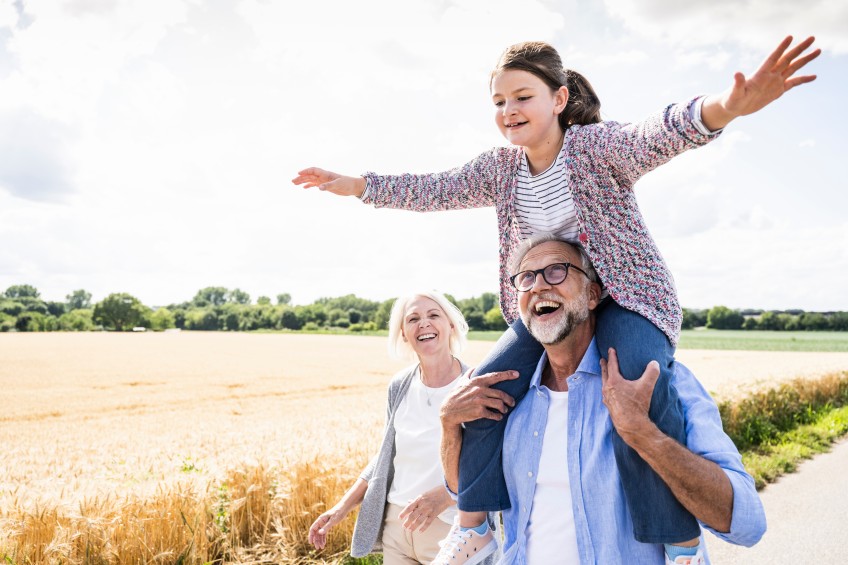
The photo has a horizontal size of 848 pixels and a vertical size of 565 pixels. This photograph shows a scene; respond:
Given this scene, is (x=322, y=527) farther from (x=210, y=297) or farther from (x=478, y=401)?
(x=210, y=297)

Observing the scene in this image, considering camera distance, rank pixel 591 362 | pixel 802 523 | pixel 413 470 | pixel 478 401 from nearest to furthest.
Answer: pixel 591 362 → pixel 478 401 → pixel 413 470 → pixel 802 523

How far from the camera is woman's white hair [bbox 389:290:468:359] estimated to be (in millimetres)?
4711

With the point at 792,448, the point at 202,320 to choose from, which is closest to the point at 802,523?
the point at 792,448

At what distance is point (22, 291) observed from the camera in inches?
4018

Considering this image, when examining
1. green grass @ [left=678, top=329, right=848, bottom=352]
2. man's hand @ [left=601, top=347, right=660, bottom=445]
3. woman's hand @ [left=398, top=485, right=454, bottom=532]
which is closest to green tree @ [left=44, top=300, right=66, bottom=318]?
green grass @ [left=678, top=329, right=848, bottom=352]

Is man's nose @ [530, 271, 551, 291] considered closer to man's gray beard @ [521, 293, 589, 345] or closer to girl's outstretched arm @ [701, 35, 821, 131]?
man's gray beard @ [521, 293, 589, 345]

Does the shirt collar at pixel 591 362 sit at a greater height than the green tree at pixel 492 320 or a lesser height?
lesser

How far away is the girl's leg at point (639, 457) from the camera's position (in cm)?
236

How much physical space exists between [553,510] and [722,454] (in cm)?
69

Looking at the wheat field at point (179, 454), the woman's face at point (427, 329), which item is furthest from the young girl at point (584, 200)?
the wheat field at point (179, 454)

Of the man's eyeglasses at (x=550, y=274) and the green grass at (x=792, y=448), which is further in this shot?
the green grass at (x=792, y=448)

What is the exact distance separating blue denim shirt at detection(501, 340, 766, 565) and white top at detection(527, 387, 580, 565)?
32mm

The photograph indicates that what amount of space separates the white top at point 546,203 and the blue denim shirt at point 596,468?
0.60m

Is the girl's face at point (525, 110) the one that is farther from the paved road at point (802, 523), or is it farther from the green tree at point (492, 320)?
the green tree at point (492, 320)
